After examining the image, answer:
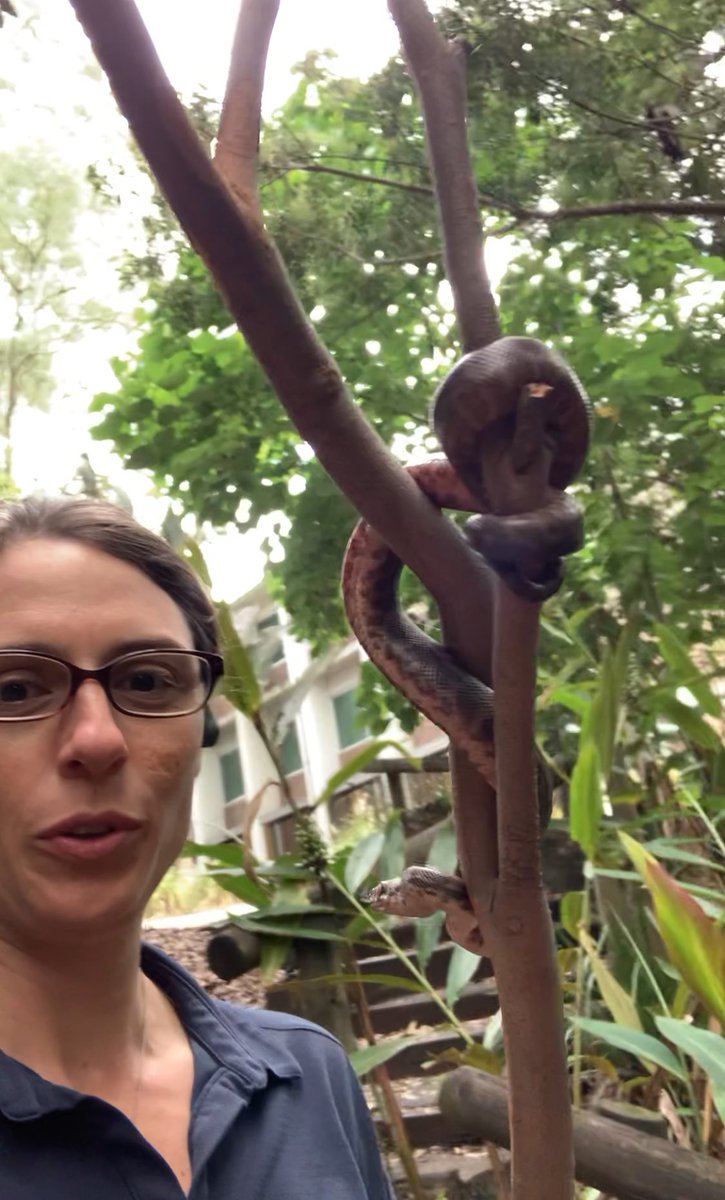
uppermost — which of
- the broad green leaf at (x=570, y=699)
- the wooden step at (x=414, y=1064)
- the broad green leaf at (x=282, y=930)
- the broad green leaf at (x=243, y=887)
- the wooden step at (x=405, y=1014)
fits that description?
the broad green leaf at (x=570, y=699)

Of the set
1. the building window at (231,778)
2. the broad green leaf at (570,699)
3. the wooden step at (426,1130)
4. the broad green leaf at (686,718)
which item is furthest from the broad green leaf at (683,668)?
the building window at (231,778)

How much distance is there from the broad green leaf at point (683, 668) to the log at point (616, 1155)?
677 mm

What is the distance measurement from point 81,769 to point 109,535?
16cm

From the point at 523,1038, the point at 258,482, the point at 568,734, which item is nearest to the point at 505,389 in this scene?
the point at 523,1038

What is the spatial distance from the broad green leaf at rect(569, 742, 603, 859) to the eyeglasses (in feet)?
2.75

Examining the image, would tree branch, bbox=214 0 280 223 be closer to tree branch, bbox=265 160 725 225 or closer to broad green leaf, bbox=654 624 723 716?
tree branch, bbox=265 160 725 225

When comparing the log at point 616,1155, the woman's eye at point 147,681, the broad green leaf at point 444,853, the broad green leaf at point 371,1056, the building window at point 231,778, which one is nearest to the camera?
the woman's eye at point 147,681

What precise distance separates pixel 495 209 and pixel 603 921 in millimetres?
1184

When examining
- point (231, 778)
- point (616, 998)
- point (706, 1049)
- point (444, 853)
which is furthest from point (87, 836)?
point (231, 778)

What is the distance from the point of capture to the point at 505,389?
1.19ft

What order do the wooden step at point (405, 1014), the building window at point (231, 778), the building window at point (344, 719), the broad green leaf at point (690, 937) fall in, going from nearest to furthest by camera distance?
the broad green leaf at point (690, 937), the wooden step at point (405, 1014), the building window at point (344, 719), the building window at point (231, 778)

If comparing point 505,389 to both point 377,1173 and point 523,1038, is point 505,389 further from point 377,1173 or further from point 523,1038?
point 377,1173

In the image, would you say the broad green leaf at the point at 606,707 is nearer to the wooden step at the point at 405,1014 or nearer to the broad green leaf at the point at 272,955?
the broad green leaf at the point at 272,955

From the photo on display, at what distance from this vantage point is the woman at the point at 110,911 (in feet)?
1.67
